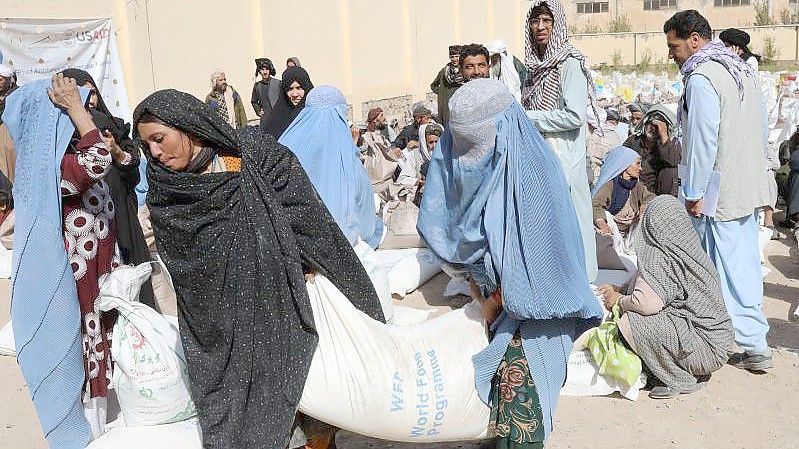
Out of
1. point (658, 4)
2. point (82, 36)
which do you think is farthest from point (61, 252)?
point (658, 4)

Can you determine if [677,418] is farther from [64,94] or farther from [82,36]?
[82,36]

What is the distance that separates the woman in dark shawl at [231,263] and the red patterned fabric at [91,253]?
0.61m

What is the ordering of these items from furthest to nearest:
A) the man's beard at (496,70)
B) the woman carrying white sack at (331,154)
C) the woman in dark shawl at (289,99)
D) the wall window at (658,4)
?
the wall window at (658,4)
the man's beard at (496,70)
the woman in dark shawl at (289,99)
the woman carrying white sack at (331,154)

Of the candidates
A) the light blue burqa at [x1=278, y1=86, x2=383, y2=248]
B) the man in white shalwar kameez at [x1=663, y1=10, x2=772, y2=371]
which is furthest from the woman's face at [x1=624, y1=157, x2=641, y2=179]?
the light blue burqa at [x1=278, y1=86, x2=383, y2=248]

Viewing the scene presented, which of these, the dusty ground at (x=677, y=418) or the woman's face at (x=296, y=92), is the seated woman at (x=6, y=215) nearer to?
the woman's face at (x=296, y=92)

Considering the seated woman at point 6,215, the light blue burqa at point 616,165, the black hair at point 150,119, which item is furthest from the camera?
the seated woman at point 6,215

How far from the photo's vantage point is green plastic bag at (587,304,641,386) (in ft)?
12.3

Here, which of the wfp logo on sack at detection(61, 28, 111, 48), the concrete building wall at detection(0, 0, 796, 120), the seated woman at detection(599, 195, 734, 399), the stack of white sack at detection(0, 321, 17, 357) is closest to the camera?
the seated woman at detection(599, 195, 734, 399)

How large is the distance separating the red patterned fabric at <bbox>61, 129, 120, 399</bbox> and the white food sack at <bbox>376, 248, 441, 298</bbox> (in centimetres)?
252

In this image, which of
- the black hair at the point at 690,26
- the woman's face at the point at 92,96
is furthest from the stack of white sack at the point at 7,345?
the black hair at the point at 690,26

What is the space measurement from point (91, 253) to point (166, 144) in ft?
2.86

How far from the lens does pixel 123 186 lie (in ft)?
11.0

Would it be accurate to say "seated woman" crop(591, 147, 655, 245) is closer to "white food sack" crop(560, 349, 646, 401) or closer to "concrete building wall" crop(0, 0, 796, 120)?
"white food sack" crop(560, 349, 646, 401)

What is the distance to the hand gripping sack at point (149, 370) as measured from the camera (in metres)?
2.77
